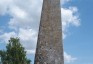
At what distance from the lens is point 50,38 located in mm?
13781

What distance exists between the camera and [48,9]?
14.3 m

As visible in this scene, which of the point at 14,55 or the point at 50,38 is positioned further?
the point at 14,55

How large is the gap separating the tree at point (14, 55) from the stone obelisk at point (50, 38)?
107 feet

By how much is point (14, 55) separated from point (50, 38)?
3340 centimetres

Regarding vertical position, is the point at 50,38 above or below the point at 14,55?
below

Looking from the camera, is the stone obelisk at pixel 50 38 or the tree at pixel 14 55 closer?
the stone obelisk at pixel 50 38

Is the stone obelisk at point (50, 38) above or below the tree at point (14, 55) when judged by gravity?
below

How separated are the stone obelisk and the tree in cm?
3274

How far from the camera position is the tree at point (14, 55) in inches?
1829

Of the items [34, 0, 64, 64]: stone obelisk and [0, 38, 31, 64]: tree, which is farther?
[0, 38, 31, 64]: tree

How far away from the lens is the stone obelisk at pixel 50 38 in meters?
13.7

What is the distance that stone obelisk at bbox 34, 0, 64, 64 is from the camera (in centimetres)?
1369

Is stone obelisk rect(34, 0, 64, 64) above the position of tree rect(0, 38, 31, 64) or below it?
below

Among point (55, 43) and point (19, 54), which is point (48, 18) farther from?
point (19, 54)
